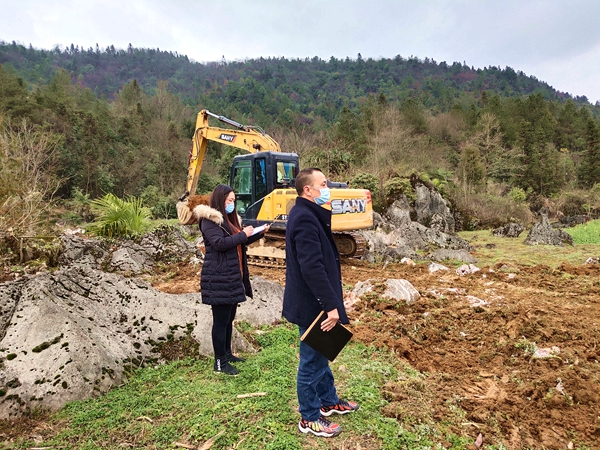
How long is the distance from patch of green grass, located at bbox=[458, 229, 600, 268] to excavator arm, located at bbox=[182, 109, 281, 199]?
19.3 ft

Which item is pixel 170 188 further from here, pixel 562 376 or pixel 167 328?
pixel 562 376

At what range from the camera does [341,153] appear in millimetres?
19484

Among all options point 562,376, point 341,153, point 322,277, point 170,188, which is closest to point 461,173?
point 341,153

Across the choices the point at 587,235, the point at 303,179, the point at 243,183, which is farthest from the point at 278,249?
the point at 587,235

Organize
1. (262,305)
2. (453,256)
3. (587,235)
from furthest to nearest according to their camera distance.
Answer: (587,235)
(453,256)
(262,305)

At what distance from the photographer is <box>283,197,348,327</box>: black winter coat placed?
2.35 meters

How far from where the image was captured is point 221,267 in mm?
3182

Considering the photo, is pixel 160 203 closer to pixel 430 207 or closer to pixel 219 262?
pixel 430 207

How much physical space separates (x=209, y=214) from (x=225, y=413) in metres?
1.45

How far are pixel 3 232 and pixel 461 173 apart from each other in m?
21.4

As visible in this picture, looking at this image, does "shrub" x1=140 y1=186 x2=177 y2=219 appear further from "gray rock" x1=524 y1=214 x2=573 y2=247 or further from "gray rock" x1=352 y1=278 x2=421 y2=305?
"gray rock" x1=352 y1=278 x2=421 y2=305

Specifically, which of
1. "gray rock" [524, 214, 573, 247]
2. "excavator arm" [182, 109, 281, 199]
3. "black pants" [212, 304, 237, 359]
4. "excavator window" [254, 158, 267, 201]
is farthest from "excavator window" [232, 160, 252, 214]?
"gray rock" [524, 214, 573, 247]

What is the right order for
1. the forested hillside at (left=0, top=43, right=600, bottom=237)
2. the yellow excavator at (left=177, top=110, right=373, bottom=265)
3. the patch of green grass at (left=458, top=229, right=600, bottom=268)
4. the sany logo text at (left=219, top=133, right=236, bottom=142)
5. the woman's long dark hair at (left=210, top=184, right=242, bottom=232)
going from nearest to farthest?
the woman's long dark hair at (left=210, top=184, right=242, bottom=232)
the yellow excavator at (left=177, top=110, right=373, bottom=265)
the patch of green grass at (left=458, top=229, right=600, bottom=268)
the sany logo text at (left=219, top=133, right=236, bottom=142)
the forested hillside at (left=0, top=43, right=600, bottom=237)

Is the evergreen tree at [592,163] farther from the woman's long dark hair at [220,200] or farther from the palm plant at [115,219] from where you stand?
the woman's long dark hair at [220,200]
